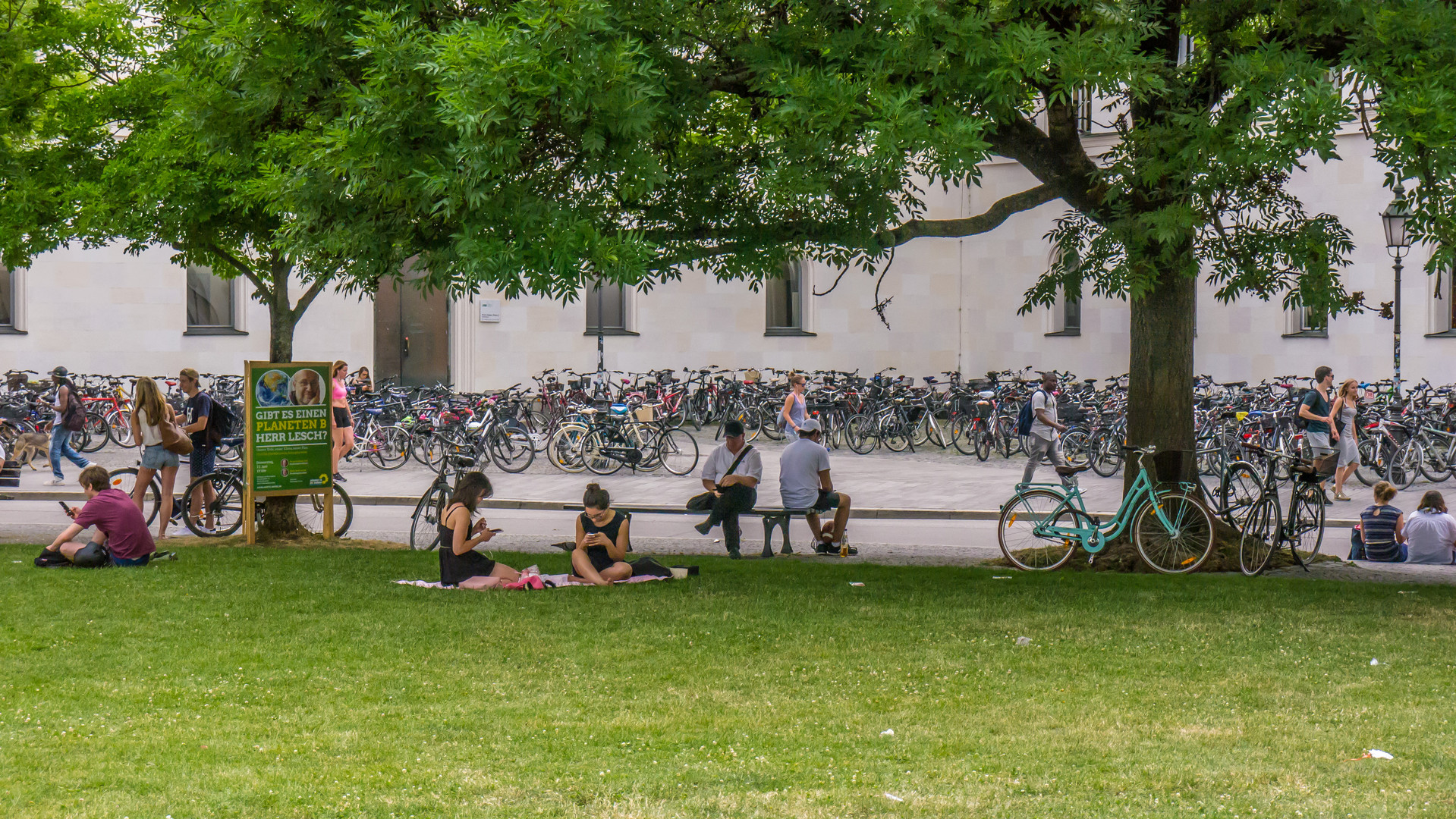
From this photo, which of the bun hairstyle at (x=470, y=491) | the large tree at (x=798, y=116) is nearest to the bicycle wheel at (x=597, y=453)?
the large tree at (x=798, y=116)

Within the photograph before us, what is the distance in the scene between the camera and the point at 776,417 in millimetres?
24688

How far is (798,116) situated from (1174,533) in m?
5.17

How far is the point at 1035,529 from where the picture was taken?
12.3m

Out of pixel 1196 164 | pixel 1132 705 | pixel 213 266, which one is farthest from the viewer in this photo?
pixel 213 266

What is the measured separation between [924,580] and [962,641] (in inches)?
115

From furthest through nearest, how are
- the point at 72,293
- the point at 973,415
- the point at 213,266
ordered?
the point at 72,293, the point at 973,415, the point at 213,266

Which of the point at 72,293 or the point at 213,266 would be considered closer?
the point at 213,266

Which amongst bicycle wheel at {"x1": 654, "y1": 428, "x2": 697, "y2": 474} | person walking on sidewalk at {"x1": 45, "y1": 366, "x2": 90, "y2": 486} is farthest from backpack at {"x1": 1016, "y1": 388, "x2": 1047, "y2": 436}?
→ person walking on sidewalk at {"x1": 45, "y1": 366, "x2": 90, "y2": 486}

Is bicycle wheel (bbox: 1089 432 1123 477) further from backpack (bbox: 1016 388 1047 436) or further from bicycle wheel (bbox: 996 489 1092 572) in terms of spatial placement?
bicycle wheel (bbox: 996 489 1092 572)

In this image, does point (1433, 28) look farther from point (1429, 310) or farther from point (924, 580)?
point (1429, 310)

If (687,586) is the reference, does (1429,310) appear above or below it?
above

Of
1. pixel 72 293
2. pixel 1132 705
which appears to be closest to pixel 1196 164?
pixel 1132 705

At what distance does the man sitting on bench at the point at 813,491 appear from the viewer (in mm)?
13664

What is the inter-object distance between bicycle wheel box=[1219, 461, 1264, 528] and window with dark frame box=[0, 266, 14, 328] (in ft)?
77.6
